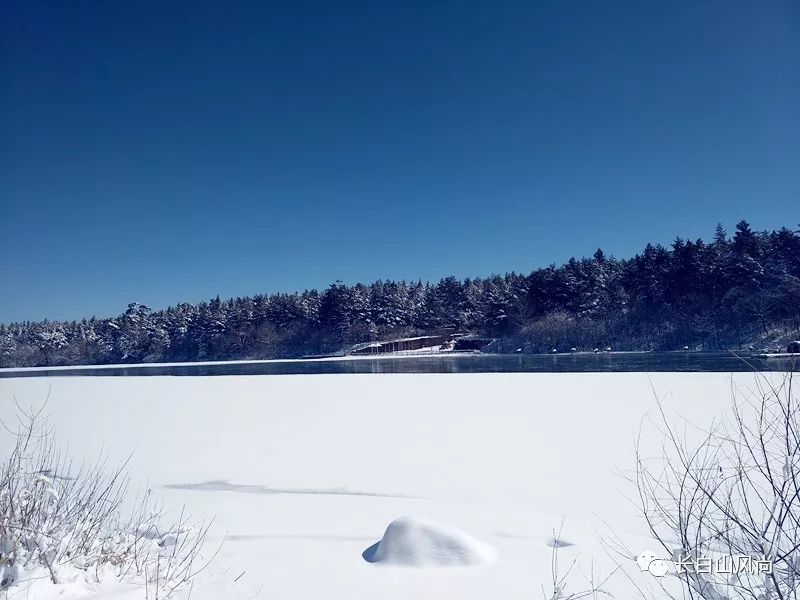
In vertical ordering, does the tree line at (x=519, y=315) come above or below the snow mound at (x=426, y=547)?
above

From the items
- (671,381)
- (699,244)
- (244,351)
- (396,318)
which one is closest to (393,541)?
(671,381)

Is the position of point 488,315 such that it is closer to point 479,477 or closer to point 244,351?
Answer: point 244,351

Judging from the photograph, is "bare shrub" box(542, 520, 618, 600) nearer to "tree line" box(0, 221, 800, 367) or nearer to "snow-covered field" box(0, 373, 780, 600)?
"snow-covered field" box(0, 373, 780, 600)

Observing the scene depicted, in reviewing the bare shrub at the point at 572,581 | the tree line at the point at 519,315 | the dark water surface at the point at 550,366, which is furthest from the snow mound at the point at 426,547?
the tree line at the point at 519,315

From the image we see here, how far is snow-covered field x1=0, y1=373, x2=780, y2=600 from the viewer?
3.76 meters

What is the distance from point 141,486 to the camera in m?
6.66

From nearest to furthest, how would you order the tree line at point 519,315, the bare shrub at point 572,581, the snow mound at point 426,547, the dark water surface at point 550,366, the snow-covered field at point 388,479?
the bare shrub at point 572,581 < the snow-covered field at point 388,479 < the snow mound at point 426,547 < the dark water surface at point 550,366 < the tree line at point 519,315

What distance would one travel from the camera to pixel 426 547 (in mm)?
3945

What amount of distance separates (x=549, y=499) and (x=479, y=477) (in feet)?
3.67

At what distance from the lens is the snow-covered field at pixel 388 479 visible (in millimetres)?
3764

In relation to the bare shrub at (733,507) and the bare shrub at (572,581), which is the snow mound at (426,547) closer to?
the bare shrub at (572,581)

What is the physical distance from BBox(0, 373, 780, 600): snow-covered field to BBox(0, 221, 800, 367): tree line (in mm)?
38272

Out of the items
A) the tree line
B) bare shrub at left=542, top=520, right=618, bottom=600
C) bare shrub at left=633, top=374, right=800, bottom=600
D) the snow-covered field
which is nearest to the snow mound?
the snow-covered field

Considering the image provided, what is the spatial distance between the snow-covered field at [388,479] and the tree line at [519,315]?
38272 millimetres
